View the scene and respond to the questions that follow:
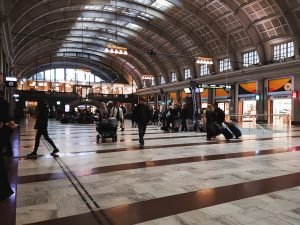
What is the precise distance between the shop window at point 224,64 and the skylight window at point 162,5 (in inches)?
362

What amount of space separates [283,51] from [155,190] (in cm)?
2746

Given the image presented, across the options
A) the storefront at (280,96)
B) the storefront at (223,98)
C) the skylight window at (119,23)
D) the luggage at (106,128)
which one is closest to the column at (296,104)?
the storefront at (280,96)

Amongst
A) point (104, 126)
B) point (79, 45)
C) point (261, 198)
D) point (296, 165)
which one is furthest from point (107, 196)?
point (79, 45)

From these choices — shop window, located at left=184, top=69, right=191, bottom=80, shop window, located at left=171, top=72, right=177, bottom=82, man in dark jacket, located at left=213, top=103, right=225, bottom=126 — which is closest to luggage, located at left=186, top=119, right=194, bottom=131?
man in dark jacket, located at left=213, top=103, right=225, bottom=126

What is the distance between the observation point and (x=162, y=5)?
30375 mm

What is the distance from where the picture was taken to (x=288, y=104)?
2828 centimetres

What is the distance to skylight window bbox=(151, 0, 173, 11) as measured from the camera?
96.7ft

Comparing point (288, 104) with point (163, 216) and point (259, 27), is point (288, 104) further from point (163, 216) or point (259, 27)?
point (163, 216)

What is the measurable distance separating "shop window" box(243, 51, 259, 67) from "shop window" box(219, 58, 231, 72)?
2.25 meters

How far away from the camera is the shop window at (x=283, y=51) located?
27.7 m

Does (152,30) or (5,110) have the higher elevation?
(152,30)

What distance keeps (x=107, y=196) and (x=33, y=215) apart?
41.9 inches

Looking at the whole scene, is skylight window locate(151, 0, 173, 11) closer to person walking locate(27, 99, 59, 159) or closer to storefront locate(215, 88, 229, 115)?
Result: storefront locate(215, 88, 229, 115)

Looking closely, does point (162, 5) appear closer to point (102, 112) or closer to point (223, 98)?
point (223, 98)
